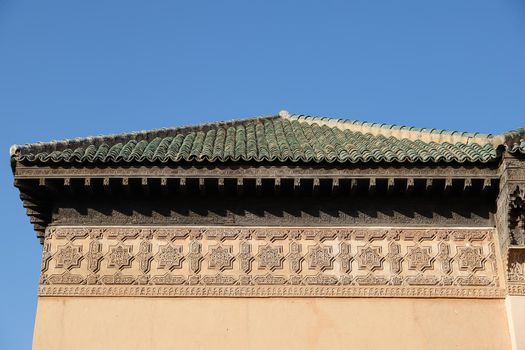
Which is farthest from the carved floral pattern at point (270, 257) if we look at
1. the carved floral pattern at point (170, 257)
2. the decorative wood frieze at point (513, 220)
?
the decorative wood frieze at point (513, 220)

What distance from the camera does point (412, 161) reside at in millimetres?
8102

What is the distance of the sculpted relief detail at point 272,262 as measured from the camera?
795cm

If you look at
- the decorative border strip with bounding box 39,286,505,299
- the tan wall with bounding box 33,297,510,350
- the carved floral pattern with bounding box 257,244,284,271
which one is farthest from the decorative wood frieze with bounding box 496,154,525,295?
the carved floral pattern with bounding box 257,244,284,271

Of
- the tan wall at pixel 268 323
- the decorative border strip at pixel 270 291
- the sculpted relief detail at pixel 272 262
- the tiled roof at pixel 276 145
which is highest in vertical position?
the tiled roof at pixel 276 145

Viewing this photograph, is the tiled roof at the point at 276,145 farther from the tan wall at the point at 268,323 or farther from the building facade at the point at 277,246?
the tan wall at the point at 268,323

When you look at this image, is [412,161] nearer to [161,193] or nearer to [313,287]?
[313,287]

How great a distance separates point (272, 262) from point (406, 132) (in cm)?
262

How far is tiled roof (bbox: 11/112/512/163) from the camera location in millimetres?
8078

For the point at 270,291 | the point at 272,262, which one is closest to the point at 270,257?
the point at 272,262

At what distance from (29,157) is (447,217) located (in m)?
4.24

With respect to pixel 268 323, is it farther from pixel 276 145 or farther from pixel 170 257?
pixel 276 145

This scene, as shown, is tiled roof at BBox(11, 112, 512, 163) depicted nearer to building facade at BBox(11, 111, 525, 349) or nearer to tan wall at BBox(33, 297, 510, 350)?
building facade at BBox(11, 111, 525, 349)

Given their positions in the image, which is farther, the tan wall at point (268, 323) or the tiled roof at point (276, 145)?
the tiled roof at point (276, 145)

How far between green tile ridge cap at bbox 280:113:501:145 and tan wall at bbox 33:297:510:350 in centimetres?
185
